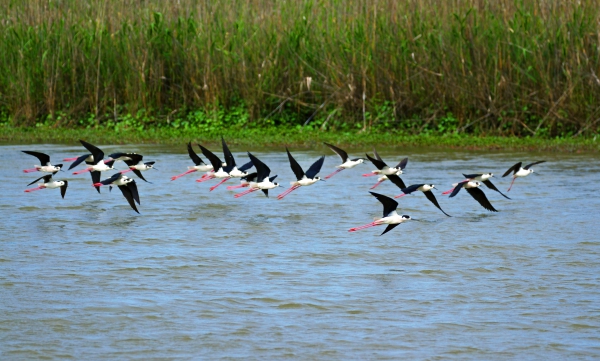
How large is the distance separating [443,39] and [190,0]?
461 centimetres

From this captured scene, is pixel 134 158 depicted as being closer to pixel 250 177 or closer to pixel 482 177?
pixel 250 177

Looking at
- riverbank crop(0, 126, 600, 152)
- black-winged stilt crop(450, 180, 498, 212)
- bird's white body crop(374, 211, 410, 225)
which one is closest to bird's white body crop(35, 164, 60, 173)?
bird's white body crop(374, 211, 410, 225)

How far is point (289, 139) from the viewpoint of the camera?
15680mm

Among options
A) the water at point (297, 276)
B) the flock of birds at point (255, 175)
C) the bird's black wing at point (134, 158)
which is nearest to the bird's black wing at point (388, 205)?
the water at point (297, 276)

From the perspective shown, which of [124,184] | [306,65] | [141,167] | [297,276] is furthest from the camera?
[306,65]

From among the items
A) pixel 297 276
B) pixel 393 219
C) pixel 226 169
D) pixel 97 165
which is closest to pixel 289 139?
pixel 226 169

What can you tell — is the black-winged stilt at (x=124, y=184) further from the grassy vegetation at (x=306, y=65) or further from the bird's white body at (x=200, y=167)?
the grassy vegetation at (x=306, y=65)

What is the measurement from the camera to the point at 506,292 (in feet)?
23.2

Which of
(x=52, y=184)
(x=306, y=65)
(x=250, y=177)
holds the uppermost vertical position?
(x=306, y=65)

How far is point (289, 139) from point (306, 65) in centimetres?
123

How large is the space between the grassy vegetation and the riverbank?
0.73ft

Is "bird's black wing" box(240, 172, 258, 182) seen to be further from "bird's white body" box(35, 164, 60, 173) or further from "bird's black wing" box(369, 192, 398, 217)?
"bird's black wing" box(369, 192, 398, 217)

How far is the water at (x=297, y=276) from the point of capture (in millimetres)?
5938

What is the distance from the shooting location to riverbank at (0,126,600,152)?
14.8 metres
